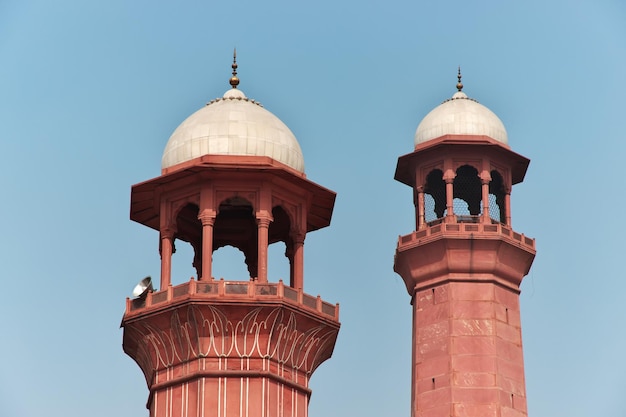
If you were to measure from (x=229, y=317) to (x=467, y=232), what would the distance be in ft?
35.8

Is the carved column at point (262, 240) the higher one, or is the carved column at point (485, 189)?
the carved column at point (485, 189)

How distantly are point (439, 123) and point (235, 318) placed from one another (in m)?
13.0

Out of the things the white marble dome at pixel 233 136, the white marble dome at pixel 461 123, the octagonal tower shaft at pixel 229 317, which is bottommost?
the octagonal tower shaft at pixel 229 317

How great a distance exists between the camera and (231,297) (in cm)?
5153

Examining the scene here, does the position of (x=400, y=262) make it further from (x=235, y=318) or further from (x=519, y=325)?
(x=235, y=318)

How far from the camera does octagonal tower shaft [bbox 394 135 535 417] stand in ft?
193

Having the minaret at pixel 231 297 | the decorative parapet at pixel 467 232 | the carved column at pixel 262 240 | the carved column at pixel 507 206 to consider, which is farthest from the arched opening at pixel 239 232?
the carved column at pixel 507 206

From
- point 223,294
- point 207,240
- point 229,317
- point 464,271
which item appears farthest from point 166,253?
point 464,271

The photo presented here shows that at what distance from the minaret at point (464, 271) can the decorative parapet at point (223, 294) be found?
25.9 ft

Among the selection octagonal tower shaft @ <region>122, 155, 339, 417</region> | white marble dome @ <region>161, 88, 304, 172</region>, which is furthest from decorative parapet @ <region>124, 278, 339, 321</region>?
white marble dome @ <region>161, 88, 304, 172</region>

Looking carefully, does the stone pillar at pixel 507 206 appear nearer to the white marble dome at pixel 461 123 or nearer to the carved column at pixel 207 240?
the white marble dome at pixel 461 123

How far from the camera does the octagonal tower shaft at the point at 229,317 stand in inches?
2024

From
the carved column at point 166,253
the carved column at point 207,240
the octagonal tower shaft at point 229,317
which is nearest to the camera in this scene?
the octagonal tower shaft at point 229,317

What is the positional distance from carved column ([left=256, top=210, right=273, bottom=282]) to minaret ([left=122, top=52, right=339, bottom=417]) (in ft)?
0.08
